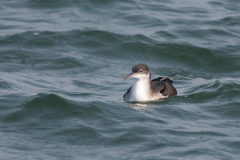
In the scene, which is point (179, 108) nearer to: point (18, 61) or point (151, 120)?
point (151, 120)

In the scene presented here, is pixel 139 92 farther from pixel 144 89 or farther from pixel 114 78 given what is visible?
pixel 114 78

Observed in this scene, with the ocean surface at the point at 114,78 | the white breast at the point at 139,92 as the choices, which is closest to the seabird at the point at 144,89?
the white breast at the point at 139,92

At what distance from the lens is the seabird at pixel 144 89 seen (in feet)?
33.6

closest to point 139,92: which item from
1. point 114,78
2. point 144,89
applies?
point 144,89

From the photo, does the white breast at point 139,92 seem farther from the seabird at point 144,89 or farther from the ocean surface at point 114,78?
the ocean surface at point 114,78

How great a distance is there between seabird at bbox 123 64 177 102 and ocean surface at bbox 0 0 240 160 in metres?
0.18

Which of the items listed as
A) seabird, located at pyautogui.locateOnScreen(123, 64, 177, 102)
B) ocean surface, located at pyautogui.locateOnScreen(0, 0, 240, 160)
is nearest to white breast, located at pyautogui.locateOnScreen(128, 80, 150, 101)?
seabird, located at pyautogui.locateOnScreen(123, 64, 177, 102)

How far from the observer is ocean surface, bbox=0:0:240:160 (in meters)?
7.96

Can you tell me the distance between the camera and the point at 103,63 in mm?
13883

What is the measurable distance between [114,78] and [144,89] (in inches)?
93.3

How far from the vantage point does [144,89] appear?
10.5 meters

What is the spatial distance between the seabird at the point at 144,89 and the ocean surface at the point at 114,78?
180 mm

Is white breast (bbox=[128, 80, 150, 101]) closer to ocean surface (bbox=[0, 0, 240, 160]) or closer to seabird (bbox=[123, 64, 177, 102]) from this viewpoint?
seabird (bbox=[123, 64, 177, 102])

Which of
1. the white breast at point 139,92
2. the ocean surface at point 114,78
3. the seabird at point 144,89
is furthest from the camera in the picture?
the white breast at point 139,92
